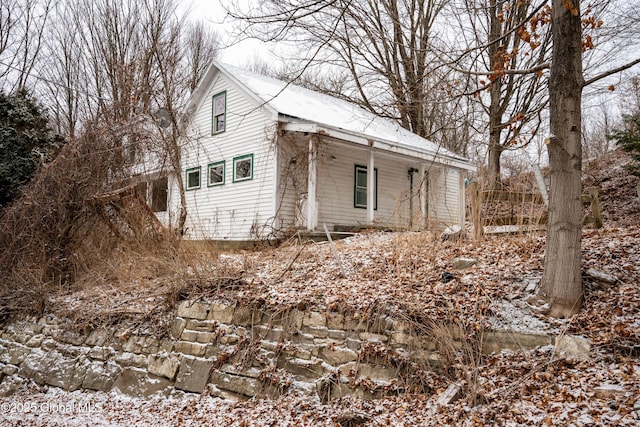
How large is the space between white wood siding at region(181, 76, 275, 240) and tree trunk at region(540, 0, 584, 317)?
763cm

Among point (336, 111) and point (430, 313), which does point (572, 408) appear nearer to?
point (430, 313)

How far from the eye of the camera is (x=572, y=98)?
4.41m

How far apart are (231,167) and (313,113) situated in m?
3.04

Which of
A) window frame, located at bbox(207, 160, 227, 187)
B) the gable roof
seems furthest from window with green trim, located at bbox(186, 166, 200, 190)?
the gable roof

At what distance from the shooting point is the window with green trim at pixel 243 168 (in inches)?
497

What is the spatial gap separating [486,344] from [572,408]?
3.51 ft

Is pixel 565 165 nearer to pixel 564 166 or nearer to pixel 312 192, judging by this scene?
pixel 564 166

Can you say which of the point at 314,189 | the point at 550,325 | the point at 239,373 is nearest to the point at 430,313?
the point at 550,325

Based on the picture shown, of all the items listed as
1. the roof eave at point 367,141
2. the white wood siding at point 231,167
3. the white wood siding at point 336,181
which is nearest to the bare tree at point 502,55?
the roof eave at point 367,141

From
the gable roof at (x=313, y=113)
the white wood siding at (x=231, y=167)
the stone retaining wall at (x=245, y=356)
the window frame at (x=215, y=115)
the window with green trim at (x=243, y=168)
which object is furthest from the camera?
the window frame at (x=215, y=115)

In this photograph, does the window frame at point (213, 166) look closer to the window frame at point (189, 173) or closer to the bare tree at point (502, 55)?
the window frame at point (189, 173)

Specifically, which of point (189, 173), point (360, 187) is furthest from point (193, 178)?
point (360, 187)

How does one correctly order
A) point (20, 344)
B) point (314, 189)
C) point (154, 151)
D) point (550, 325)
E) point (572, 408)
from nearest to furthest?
point (572, 408) → point (550, 325) → point (20, 344) → point (154, 151) → point (314, 189)

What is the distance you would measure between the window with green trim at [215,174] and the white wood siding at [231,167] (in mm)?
135
